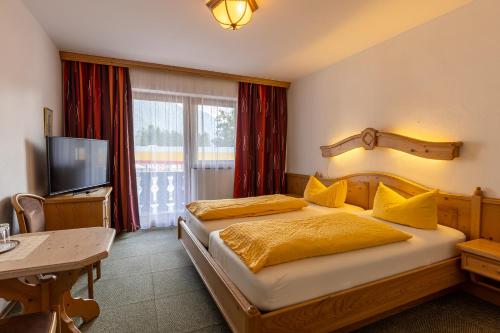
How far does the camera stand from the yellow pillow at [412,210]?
233cm

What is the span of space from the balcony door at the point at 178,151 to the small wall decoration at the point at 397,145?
190cm

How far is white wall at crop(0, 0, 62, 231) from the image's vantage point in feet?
6.63

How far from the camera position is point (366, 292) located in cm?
170

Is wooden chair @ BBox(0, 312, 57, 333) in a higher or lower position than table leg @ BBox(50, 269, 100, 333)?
higher

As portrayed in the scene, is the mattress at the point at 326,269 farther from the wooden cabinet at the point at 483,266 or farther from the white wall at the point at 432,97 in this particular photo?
the white wall at the point at 432,97

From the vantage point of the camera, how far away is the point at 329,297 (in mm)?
1570

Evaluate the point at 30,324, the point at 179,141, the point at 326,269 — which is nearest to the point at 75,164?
the point at 179,141

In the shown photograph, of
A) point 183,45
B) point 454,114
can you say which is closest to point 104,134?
point 183,45

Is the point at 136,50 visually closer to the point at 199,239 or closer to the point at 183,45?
the point at 183,45

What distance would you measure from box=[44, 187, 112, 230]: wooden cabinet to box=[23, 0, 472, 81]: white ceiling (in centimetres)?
183

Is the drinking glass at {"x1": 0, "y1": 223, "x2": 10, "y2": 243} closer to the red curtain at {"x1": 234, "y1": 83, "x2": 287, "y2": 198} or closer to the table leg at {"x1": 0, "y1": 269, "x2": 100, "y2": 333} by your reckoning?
the table leg at {"x1": 0, "y1": 269, "x2": 100, "y2": 333}

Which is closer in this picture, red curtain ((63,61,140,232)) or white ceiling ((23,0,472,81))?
white ceiling ((23,0,472,81))

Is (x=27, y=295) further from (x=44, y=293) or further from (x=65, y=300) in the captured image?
(x=65, y=300)

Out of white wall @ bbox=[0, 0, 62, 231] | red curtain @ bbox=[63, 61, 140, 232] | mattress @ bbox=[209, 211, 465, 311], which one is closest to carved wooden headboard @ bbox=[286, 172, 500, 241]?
mattress @ bbox=[209, 211, 465, 311]
